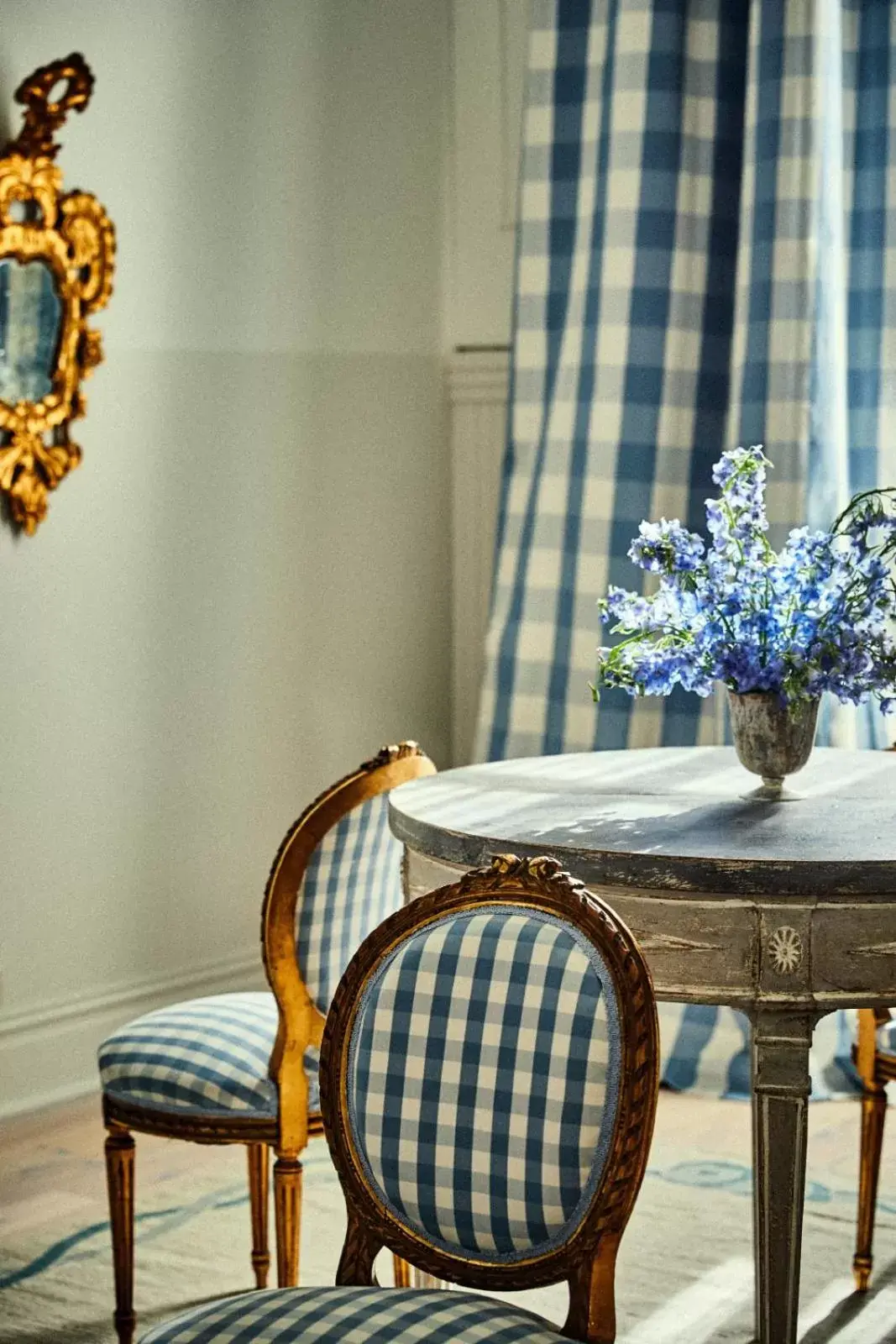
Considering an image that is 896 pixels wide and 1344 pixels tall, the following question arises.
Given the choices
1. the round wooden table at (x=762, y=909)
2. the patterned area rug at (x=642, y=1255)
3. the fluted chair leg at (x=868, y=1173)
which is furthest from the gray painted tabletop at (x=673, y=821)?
the patterned area rug at (x=642, y=1255)

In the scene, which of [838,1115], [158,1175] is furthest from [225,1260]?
[838,1115]

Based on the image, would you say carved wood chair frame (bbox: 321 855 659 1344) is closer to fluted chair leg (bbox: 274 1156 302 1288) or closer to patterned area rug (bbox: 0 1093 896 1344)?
fluted chair leg (bbox: 274 1156 302 1288)

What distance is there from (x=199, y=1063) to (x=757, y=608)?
1033 millimetres

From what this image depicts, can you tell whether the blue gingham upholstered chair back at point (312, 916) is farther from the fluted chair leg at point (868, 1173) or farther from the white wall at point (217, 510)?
the white wall at point (217, 510)

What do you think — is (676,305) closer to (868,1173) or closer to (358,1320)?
(868,1173)

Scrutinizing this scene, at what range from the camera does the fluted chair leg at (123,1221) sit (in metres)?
2.79

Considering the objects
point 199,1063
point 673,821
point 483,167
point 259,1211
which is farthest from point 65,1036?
point 483,167

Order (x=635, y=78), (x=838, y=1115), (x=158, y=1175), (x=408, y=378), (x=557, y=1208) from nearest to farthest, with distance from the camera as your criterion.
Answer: (x=557, y=1208) → (x=158, y=1175) → (x=838, y=1115) → (x=635, y=78) → (x=408, y=378)

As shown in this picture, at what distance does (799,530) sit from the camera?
2.53 meters

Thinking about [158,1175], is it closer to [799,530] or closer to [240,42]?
[799,530]

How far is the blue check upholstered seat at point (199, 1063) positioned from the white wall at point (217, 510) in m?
1.22

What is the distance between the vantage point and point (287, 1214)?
2.70m

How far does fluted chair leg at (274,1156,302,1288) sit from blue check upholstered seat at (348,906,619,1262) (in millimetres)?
722

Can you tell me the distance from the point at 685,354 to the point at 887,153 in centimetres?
62
